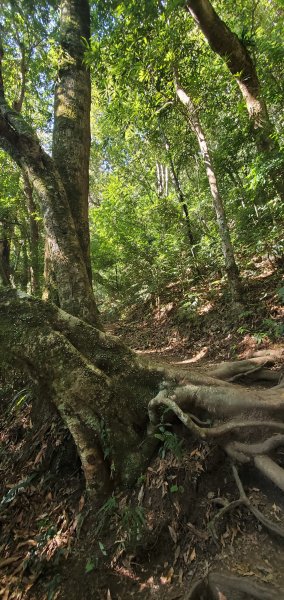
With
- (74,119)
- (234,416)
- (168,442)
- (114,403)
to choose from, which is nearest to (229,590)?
(168,442)

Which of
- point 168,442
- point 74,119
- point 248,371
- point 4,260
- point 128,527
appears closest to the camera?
point 128,527

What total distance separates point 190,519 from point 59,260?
321 centimetres

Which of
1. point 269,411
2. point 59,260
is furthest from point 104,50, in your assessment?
point 269,411

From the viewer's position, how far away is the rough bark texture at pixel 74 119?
4.86 m

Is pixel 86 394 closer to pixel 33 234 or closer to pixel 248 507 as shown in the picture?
pixel 248 507

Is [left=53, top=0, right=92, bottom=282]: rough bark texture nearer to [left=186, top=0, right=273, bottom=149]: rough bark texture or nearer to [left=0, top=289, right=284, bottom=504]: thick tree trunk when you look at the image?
[left=0, top=289, right=284, bottom=504]: thick tree trunk

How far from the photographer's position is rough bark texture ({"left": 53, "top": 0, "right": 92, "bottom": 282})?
15.9 ft

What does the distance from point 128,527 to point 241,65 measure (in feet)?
24.8

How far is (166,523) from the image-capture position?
2.75 metres

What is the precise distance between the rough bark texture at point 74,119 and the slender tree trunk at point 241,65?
6.83ft

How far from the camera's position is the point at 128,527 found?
279 centimetres

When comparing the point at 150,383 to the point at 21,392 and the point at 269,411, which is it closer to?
the point at 269,411

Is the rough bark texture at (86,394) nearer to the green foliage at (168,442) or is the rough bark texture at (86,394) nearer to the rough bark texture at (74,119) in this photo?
the green foliage at (168,442)

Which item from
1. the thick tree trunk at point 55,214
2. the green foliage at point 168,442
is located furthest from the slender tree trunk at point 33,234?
the green foliage at point 168,442
